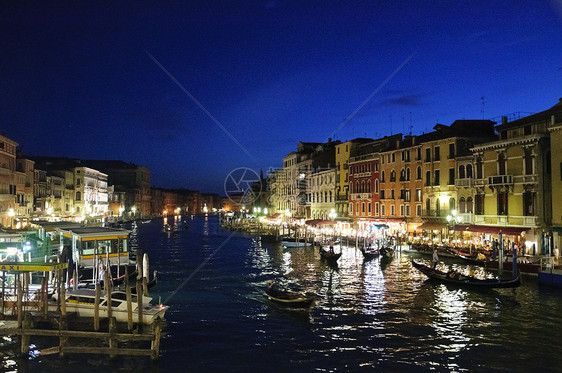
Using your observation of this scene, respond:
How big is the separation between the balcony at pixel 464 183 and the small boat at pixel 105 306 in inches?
1041

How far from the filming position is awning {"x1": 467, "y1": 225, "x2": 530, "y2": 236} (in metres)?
30.3

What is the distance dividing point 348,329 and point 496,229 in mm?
19029

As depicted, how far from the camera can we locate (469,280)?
80.2 feet

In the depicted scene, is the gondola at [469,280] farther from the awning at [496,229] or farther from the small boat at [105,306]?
the small boat at [105,306]

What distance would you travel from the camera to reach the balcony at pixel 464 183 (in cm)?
3527

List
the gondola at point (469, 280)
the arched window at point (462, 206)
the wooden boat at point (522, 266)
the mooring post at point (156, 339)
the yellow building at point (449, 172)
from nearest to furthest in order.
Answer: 1. the mooring post at point (156, 339)
2. the gondola at point (469, 280)
3. the wooden boat at point (522, 266)
4. the yellow building at point (449, 172)
5. the arched window at point (462, 206)

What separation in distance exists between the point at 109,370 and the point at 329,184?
47.3m

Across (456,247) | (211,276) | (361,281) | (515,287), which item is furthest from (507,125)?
(211,276)

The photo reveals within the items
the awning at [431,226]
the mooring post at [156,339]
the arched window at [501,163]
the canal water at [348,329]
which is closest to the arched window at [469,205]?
the awning at [431,226]

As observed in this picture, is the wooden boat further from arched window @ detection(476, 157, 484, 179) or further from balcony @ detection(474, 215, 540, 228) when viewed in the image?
arched window @ detection(476, 157, 484, 179)

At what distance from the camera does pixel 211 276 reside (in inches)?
1175

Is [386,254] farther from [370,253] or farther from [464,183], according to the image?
[464,183]

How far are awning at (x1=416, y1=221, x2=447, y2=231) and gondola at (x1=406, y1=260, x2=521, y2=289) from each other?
489 inches

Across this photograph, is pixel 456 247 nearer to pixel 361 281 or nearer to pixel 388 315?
pixel 361 281
